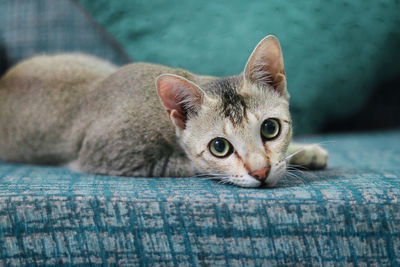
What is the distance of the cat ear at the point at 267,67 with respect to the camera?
877mm

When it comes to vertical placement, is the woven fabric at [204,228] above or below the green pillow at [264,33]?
below

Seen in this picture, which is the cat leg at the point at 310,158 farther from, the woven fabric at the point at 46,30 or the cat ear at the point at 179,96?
the woven fabric at the point at 46,30

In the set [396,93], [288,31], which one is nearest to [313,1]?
[288,31]

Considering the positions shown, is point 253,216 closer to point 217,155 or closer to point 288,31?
point 217,155

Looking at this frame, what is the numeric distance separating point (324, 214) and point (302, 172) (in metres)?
0.24

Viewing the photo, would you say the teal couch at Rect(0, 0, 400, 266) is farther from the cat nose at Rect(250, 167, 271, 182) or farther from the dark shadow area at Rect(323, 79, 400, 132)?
the dark shadow area at Rect(323, 79, 400, 132)

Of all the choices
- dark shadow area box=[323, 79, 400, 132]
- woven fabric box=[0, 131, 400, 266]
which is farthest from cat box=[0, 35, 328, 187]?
dark shadow area box=[323, 79, 400, 132]

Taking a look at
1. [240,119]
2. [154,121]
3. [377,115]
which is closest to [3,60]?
[154,121]

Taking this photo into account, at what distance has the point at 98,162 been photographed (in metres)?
1.05

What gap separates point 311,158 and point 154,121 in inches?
17.1

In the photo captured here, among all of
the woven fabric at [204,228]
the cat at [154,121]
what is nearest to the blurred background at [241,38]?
the cat at [154,121]

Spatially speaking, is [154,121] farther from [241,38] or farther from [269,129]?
[241,38]

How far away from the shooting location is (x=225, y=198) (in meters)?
0.73

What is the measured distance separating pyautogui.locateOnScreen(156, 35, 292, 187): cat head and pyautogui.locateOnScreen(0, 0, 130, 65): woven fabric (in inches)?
28.5
